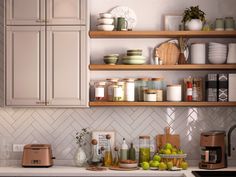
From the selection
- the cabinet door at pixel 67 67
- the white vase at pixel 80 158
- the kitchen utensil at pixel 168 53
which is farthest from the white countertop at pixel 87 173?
Answer: the kitchen utensil at pixel 168 53

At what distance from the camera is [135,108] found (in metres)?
5.72

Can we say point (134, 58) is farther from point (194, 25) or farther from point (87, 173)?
point (87, 173)

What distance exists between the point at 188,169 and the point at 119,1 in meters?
1.80

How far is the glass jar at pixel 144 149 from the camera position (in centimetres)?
553

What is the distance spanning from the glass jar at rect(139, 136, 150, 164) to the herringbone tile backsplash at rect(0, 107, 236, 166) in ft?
0.36

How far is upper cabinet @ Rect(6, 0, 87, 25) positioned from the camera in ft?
17.5

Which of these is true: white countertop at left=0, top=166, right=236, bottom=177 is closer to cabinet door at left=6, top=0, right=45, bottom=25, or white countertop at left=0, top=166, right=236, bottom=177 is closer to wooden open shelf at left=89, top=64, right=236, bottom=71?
wooden open shelf at left=89, top=64, right=236, bottom=71

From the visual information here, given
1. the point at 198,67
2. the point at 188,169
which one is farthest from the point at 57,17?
the point at 188,169

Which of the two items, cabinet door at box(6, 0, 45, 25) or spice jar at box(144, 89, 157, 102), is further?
spice jar at box(144, 89, 157, 102)

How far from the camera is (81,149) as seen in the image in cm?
555

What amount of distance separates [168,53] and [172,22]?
12.2 inches

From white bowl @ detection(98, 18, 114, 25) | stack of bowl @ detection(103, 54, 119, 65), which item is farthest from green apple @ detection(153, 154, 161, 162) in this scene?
white bowl @ detection(98, 18, 114, 25)

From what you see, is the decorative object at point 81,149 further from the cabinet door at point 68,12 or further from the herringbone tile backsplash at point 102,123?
the cabinet door at point 68,12

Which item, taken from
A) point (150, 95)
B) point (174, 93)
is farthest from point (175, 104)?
point (150, 95)
